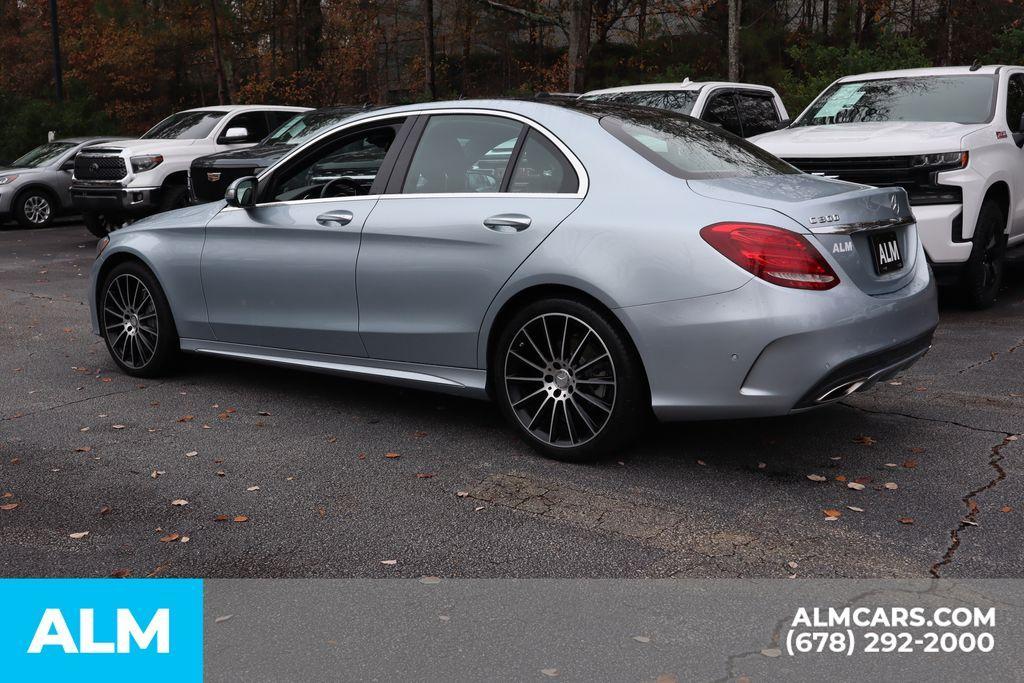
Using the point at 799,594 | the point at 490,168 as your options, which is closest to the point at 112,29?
the point at 490,168

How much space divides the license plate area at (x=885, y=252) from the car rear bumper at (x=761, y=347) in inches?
5.8

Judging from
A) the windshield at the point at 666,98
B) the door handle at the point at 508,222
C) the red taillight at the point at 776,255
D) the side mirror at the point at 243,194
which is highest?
the windshield at the point at 666,98

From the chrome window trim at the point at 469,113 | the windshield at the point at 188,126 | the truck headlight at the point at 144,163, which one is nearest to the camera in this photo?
the chrome window trim at the point at 469,113

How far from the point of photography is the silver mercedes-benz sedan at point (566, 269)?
4.74 m

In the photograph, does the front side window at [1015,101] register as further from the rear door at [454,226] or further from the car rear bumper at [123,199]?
the car rear bumper at [123,199]

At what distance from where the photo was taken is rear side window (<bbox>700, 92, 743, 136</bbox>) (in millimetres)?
12295

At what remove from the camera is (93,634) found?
3629 mm

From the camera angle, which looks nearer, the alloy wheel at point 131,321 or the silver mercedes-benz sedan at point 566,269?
the silver mercedes-benz sedan at point 566,269

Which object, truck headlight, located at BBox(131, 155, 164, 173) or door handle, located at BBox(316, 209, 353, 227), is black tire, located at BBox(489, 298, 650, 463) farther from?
truck headlight, located at BBox(131, 155, 164, 173)

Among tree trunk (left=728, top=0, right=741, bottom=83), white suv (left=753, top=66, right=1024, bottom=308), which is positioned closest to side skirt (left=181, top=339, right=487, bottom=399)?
white suv (left=753, top=66, right=1024, bottom=308)

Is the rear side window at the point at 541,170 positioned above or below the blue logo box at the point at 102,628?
above

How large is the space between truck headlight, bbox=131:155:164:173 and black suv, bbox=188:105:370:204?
61 cm

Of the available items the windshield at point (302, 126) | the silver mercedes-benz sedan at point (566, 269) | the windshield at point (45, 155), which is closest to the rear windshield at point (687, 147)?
the silver mercedes-benz sedan at point (566, 269)

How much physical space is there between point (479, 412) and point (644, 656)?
3.06 metres
